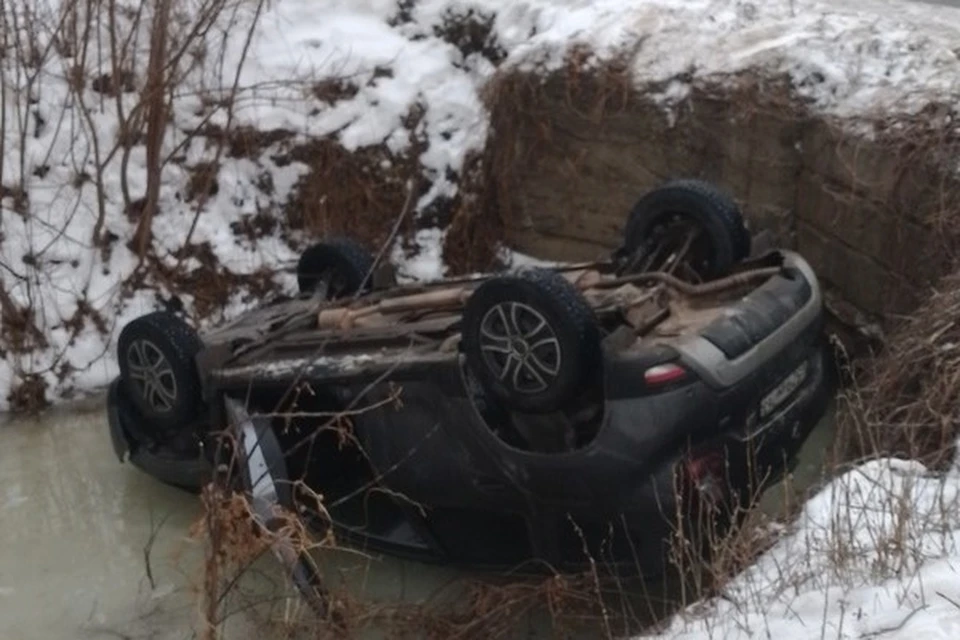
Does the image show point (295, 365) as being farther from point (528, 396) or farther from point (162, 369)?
point (528, 396)

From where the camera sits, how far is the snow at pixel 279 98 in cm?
768

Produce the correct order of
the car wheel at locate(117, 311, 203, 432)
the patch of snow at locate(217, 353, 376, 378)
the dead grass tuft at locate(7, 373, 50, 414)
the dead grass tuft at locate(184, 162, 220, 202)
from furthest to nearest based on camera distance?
the dead grass tuft at locate(184, 162, 220, 202) → the dead grass tuft at locate(7, 373, 50, 414) → the car wheel at locate(117, 311, 203, 432) → the patch of snow at locate(217, 353, 376, 378)

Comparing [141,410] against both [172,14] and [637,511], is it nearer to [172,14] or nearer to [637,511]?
[637,511]

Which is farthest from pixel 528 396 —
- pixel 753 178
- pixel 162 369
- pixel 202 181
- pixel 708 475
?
pixel 202 181

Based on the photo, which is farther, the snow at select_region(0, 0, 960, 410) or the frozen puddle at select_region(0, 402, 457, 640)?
the snow at select_region(0, 0, 960, 410)

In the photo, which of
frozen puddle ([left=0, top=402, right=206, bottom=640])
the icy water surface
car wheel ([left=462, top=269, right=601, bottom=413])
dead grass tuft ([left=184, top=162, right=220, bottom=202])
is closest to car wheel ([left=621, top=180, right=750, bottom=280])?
the icy water surface

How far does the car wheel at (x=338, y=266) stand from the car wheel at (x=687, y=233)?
1.27 metres

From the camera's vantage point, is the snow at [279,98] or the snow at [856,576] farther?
the snow at [279,98]

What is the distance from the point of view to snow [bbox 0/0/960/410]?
7.68 metres

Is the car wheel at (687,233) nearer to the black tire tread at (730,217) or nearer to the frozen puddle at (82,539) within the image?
the black tire tread at (730,217)

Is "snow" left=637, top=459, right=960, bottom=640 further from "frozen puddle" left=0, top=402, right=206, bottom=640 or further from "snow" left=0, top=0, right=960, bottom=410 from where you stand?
"snow" left=0, top=0, right=960, bottom=410

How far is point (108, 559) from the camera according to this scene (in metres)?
5.92

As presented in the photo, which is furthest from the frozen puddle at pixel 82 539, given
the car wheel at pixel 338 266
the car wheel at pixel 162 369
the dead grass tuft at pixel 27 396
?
the car wheel at pixel 338 266

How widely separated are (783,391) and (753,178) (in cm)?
249
